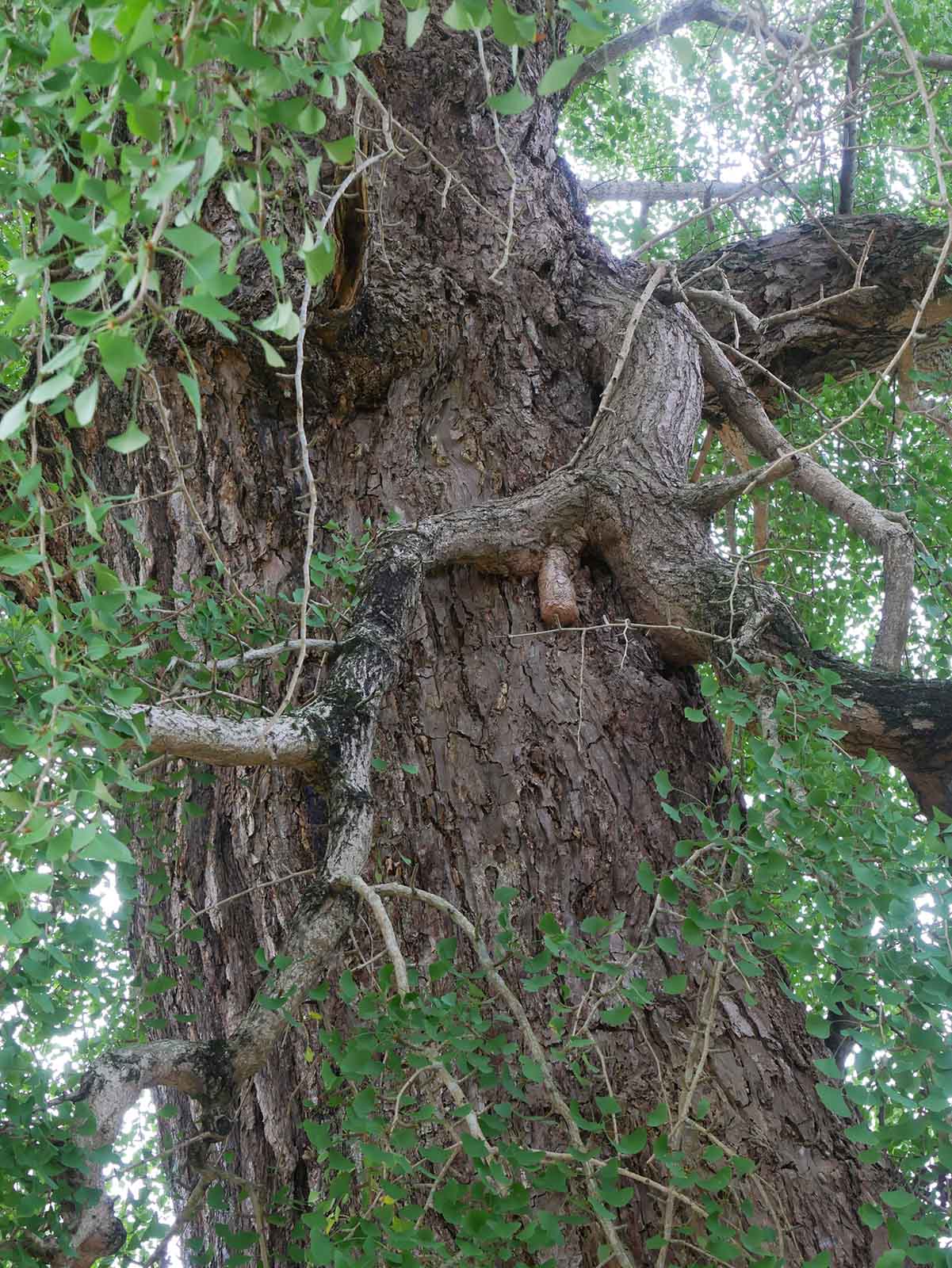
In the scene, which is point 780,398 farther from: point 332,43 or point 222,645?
point 332,43

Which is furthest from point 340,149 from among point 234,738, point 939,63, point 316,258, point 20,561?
point 939,63

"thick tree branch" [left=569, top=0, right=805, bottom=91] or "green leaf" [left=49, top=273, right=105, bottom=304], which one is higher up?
"thick tree branch" [left=569, top=0, right=805, bottom=91]

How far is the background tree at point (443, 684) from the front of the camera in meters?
1.28

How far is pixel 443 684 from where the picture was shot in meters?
2.35

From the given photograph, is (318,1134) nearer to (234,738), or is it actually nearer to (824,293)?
(234,738)

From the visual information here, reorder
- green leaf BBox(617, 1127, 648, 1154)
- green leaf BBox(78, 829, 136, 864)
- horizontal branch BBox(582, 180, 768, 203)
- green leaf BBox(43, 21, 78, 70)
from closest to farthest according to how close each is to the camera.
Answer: green leaf BBox(43, 21, 78, 70) → green leaf BBox(78, 829, 136, 864) → green leaf BBox(617, 1127, 648, 1154) → horizontal branch BBox(582, 180, 768, 203)

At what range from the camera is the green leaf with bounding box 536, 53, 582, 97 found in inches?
39.2

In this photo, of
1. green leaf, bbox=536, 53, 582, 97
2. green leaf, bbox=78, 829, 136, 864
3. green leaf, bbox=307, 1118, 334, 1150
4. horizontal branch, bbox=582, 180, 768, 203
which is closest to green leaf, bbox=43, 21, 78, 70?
green leaf, bbox=536, 53, 582, 97

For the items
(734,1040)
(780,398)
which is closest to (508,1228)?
(734,1040)

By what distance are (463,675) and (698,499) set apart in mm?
641

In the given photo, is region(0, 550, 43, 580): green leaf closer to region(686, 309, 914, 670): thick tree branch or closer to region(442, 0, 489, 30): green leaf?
region(442, 0, 489, 30): green leaf


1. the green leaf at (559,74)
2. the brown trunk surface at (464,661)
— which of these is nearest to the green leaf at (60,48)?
the green leaf at (559,74)

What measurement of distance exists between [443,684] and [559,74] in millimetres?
1471

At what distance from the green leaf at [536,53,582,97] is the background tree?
47 mm
